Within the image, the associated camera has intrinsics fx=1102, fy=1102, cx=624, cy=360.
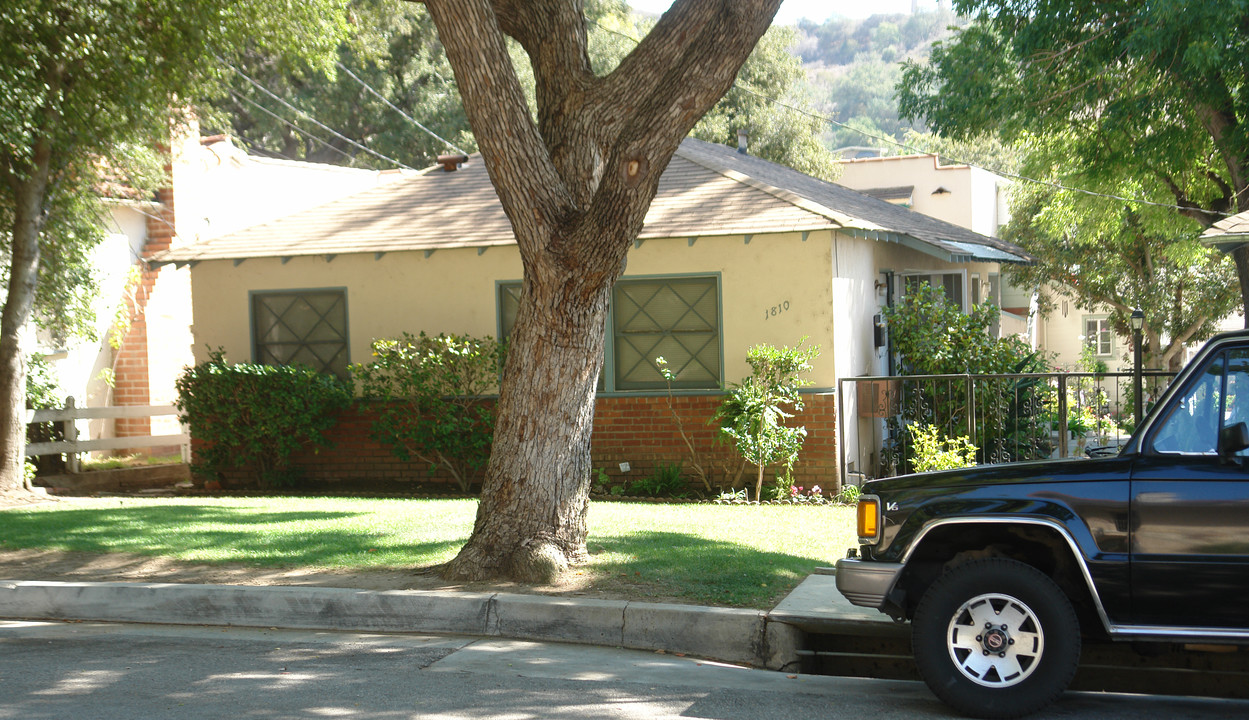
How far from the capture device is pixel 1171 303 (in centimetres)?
2564

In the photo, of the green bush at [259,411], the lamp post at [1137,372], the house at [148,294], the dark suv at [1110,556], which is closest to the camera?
the dark suv at [1110,556]

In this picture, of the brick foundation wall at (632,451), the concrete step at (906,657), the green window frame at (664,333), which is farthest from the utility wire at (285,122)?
the concrete step at (906,657)

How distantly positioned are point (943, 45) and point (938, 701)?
11597 millimetres

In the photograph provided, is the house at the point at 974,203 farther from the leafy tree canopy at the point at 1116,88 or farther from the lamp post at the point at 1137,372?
the lamp post at the point at 1137,372

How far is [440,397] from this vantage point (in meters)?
13.2

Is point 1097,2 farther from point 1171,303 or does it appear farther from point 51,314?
point 1171,303

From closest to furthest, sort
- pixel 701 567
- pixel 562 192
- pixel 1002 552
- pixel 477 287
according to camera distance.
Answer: pixel 1002 552 → pixel 562 192 → pixel 701 567 → pixel 477 287

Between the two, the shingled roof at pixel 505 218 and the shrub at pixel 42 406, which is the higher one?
the shingled roof at pixel 505 218

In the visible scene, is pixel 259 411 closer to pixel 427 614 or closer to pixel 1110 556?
pixel 427 614

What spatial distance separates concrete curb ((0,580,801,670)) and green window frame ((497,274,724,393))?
614 cm

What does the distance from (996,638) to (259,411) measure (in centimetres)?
1041

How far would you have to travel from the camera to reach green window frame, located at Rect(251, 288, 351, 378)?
47.1 feet

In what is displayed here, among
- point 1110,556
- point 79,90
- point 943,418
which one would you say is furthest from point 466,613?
point 79,90

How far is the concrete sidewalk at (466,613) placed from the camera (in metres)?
6.59
